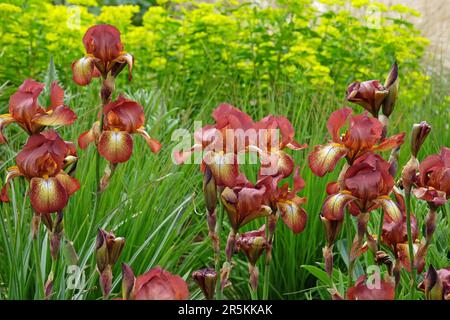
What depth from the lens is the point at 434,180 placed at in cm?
169

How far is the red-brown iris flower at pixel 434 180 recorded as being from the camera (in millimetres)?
1657

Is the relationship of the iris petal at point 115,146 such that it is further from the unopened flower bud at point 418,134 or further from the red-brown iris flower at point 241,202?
the unopened flower bud at point 418,134

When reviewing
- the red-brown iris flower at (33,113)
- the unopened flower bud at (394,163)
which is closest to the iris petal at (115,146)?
the red-brown iris flower at (33,113)

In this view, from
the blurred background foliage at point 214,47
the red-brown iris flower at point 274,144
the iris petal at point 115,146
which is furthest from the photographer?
the blurred background foliage at point 214,47

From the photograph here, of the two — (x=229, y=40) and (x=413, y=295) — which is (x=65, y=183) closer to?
(x=413, y=295)

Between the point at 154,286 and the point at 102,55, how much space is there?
860 millimetres

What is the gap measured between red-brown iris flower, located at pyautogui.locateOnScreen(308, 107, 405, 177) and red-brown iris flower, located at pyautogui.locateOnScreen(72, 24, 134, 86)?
542mm

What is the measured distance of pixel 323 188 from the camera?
3.10 m

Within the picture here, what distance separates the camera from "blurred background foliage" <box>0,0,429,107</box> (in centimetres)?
498

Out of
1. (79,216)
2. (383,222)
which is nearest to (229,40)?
(79,216)

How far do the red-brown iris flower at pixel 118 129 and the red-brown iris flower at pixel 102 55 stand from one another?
3.9 inches

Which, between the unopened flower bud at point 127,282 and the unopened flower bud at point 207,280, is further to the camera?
the unopened flower bud at point 207,280

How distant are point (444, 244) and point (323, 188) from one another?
1.80 ft

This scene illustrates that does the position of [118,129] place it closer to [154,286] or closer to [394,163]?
[394,163]
